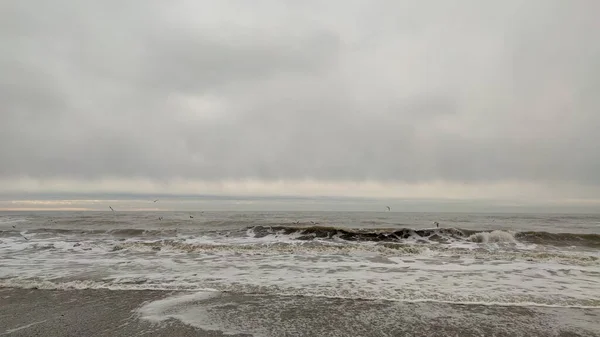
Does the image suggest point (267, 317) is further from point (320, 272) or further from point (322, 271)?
point (322, 271)

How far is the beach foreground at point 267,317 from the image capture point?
5637 mm

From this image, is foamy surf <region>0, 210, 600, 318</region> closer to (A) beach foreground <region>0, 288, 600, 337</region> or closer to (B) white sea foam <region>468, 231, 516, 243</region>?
(A) beach foreground <region>0, 288, 600, 337</region>

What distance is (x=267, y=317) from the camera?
6.32 m

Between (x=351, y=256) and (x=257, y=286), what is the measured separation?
6.54 m

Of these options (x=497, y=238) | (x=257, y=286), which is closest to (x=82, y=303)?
(x=257, y=286)

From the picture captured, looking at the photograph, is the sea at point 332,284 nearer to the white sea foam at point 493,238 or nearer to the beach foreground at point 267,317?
the beach foreground at point 267,317

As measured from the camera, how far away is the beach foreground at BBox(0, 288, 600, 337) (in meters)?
5.64

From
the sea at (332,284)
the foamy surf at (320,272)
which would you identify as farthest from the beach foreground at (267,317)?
the foamy surf at (320,272)

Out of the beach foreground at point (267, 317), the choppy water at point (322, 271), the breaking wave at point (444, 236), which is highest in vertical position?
the beach foreground at point (267, 317)

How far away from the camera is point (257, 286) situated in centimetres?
881

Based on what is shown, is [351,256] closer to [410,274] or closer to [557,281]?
[410,274]

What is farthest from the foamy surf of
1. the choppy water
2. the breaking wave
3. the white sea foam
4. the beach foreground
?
the breaking wave

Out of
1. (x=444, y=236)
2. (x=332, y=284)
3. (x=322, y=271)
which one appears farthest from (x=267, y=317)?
(x=444, y=236)

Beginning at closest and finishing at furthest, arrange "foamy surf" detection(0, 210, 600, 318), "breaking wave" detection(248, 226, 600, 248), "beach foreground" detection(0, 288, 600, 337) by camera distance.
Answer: "beach foreground" detection(0, 288, 600, 337), "foamy surf" detection(0, 210, 600, 318), "breaking wave" detection(248, 226, 600, 248)
